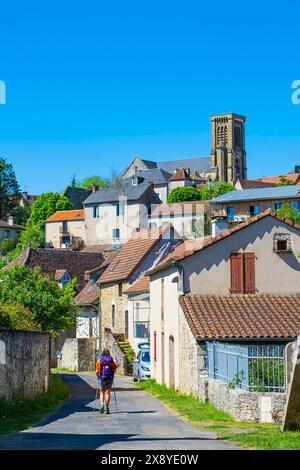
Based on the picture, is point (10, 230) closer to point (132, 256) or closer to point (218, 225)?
point (132, 256)

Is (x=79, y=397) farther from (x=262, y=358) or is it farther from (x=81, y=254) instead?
(x=81, y=254)

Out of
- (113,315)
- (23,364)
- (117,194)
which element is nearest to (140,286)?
(113,315)

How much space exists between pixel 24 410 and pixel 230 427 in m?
6.02

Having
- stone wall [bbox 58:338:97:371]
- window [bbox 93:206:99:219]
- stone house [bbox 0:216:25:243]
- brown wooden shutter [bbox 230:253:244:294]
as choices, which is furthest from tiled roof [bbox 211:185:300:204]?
brown wooden shutter [bbox 230:253:244:294]

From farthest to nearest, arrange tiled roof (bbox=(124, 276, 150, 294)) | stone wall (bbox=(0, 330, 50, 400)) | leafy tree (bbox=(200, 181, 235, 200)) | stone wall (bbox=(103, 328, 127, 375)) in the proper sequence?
1. leafy tree (bbox=(200, 181, 235, 200))
2. tiled roof (bbox=(124, 276, 150, 294))
3. stone wall (bbox=(103, 328, 127, 375))
4. stone wall (bbox=(0, 330, 50, 400))

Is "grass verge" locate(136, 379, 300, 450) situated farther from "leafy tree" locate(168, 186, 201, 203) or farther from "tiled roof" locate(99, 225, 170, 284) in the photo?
"leafy tree" locate(168, 186, 201, 203)

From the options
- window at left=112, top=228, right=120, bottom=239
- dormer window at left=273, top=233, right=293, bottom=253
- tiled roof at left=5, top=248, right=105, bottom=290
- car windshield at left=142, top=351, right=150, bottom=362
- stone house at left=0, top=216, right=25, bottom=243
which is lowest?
car windshield at left=142, top=351, right=150, bottom=362

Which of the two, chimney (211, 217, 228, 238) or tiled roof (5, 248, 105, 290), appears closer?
chimney (211, 217, 228, 238)

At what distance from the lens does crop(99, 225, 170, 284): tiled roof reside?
2055 inches

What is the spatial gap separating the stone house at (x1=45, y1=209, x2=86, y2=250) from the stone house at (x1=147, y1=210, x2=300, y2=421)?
311 feet

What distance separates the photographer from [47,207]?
140 m

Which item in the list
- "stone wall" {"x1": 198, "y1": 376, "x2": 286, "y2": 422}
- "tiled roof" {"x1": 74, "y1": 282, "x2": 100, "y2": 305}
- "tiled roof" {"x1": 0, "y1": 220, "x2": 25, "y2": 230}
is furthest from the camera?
"tiled roof" {"x1": 0, "y1": 220, "x2": 25, "y2": 230}

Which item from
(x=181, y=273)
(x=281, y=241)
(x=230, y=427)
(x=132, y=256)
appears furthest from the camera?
(x=132, y=256)

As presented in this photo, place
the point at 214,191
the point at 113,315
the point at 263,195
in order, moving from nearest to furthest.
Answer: the point at 113,315 → the point at 263,195 → the point at 214,191
